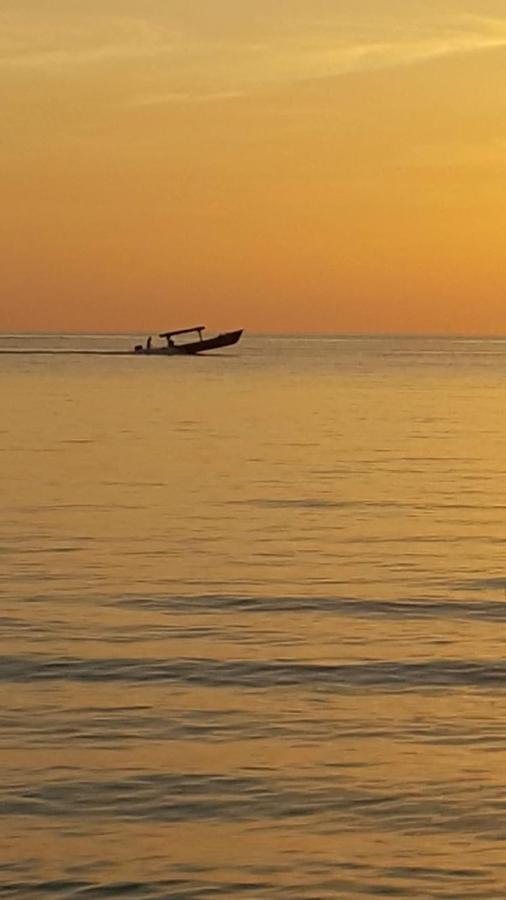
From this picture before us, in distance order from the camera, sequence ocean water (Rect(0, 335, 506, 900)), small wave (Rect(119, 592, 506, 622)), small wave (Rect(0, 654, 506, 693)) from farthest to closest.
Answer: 1. small wave (Rect(119, 592, 506, 622))
2. small wave (Rect(0, 654, 506, 693))
3. ocean water (Rect(0, 335, 506, 900))

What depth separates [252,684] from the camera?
18.7 metres

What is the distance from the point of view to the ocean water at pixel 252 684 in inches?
519

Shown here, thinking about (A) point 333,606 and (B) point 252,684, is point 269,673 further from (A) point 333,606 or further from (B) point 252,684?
(A) point 333,606

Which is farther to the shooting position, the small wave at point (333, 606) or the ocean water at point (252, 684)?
the small wave at point (333, 606)

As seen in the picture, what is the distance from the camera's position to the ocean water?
43.2 ft

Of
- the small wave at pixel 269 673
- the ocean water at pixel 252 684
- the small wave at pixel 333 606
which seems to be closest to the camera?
the ocean water at pixel 252 684

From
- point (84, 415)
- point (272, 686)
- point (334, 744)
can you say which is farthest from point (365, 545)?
point (84, 415)

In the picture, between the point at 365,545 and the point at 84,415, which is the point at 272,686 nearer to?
the point at 365,545

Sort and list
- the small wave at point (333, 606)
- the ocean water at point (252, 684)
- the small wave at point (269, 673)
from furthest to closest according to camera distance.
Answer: the small wave at point (333, 606), the small wave at point (269, 673), the ocean water at point (252, 684)

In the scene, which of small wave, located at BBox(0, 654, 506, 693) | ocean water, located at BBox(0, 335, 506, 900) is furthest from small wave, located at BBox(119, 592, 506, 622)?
small wave, located at BBox(0, 654, 506, 693)

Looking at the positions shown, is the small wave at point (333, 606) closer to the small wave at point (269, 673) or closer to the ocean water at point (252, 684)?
the ocean water at point (252, 684)

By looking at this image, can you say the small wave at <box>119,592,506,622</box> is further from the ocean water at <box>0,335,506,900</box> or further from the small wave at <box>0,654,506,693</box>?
the small wave at <box>0,654,506,693</box>

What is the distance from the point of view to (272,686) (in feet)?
61.1

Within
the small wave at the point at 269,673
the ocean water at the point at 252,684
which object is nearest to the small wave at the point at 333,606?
the ocean water at the point at 252,684
